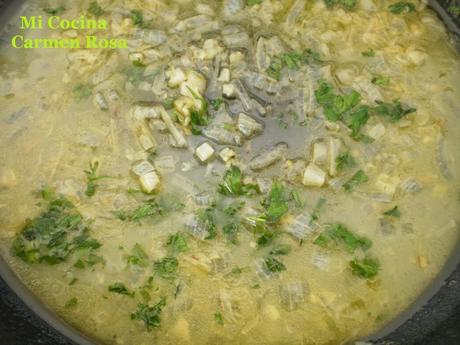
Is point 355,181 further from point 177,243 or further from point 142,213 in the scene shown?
point 142,213

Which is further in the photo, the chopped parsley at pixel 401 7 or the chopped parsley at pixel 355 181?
the chopped parsley at pixel 401 7

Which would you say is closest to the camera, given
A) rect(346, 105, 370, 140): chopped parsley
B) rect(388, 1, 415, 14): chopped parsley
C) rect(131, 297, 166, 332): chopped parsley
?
rect(131, 297, 166, 332): chopped parsley

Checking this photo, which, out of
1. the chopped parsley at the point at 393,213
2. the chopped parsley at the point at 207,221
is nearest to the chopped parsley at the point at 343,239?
the chopped parsley at the point at 393,213

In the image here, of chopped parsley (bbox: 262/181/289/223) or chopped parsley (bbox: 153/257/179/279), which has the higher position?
chopped parsley (bbox: 262/181/289/223)

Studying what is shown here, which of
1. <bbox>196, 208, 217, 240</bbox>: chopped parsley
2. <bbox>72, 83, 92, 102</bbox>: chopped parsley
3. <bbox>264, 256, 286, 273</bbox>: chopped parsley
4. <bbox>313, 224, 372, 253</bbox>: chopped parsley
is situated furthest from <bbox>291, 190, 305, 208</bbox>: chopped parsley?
<bbox>72, 83, 92, 102</bbox>: chopped parsley

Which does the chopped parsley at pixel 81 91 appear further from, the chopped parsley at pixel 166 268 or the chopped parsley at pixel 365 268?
the chopped parsley at pixel 365 268

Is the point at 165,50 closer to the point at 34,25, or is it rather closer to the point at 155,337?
the point at 34,25

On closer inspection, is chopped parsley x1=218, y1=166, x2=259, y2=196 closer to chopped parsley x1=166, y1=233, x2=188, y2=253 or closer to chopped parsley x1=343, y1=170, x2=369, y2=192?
chopped parsley x1=166, y1=233, x2=188, y2=253
